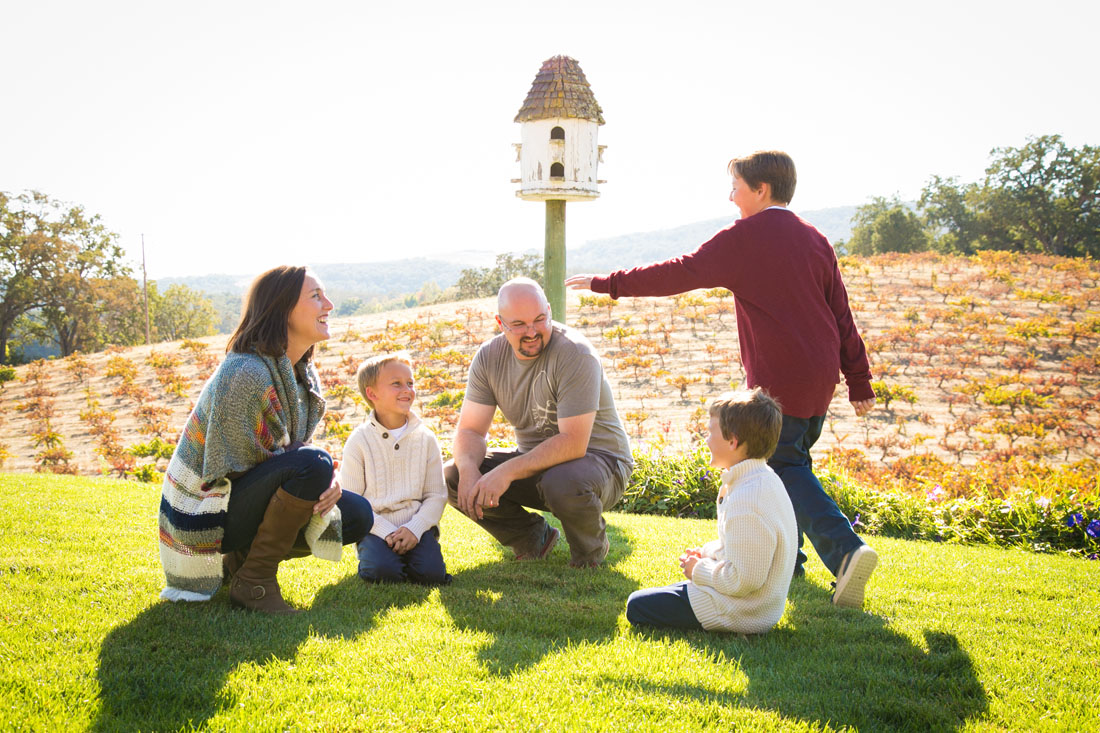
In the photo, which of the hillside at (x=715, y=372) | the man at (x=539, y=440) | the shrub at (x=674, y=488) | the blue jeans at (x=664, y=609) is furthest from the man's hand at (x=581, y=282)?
the hillside at (x=715, y=372)

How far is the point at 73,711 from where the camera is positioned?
2260 mm

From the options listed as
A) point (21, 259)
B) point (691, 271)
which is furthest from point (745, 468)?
point (21, 259)

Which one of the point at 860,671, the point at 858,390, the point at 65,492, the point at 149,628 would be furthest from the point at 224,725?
the point at 65,492

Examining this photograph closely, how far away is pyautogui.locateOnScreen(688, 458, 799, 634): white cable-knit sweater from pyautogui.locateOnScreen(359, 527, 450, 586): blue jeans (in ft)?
4.25

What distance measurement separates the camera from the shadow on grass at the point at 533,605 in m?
2.89

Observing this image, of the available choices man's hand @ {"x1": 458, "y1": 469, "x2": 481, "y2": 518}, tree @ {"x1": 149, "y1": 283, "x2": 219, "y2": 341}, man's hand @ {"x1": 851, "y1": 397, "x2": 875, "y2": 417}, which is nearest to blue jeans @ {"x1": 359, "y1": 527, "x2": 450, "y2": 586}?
man's hand @ {"x1": 458, "y1": 469, "x2": 481, "y2": 518}

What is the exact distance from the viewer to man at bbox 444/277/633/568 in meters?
4.03

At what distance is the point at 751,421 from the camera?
9.74ft

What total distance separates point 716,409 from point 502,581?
1517 millimetres

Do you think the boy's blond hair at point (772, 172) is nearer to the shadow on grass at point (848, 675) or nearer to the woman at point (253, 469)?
the shadow on grass at point (848, 675)

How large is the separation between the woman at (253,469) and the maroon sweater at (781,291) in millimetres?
1729

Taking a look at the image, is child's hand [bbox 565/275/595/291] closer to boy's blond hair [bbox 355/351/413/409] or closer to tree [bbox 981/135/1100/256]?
boy's blond hair [bbox 355/351/413/409]

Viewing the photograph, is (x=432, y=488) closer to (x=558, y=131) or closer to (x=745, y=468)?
(x=745, y=468)

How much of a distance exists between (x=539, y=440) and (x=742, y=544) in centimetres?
166
